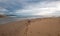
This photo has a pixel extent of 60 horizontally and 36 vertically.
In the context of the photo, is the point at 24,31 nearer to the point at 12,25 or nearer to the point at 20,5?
the point at 12,25

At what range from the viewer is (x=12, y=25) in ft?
2.70

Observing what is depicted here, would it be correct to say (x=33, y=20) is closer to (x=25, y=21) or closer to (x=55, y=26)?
(x=25, y=21)

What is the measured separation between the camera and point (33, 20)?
829 mm

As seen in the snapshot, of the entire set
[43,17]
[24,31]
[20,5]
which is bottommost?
[24,31]

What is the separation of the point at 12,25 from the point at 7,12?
12 cm

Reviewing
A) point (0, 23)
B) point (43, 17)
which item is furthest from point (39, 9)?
point (0, 23)

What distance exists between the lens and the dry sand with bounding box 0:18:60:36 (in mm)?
797

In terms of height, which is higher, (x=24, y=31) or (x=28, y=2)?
(x=28, y=2)

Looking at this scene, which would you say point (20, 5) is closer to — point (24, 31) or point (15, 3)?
point (15, 3)

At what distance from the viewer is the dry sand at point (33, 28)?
80cm

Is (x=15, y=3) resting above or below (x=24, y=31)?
above

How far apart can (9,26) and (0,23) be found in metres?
0.08

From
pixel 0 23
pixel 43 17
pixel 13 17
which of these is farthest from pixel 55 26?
pixel 0 23

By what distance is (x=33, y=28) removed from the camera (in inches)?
32.0
